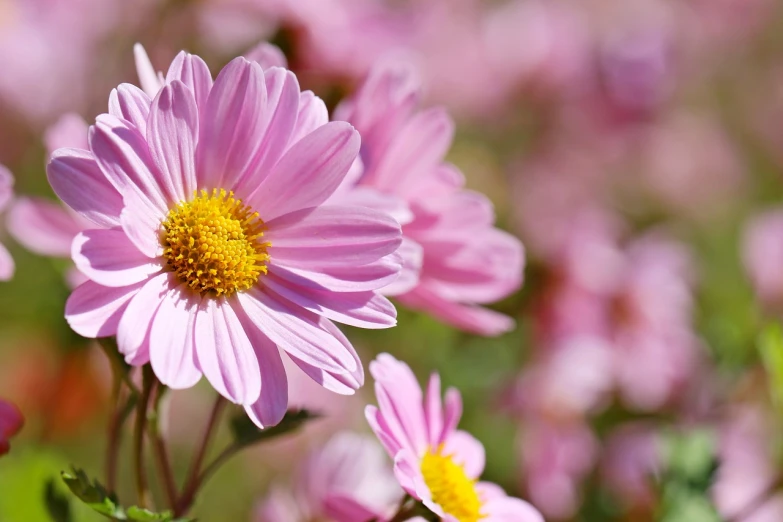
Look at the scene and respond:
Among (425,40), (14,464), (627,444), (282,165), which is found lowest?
(627,444)

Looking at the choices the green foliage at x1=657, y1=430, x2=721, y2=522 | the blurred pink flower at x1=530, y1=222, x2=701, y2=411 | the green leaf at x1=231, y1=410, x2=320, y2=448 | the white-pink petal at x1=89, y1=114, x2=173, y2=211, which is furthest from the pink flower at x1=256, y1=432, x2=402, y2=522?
the blurred pink flower at x1=530, y1=222, x2=701, y2=411

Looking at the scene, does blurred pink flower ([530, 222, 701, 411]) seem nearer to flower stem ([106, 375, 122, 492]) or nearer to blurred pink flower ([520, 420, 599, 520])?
blurred pink flower ([520, 420, 599, 520])

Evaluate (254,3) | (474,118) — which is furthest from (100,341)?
(474,118)

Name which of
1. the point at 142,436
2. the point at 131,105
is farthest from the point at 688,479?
the point at 131,105

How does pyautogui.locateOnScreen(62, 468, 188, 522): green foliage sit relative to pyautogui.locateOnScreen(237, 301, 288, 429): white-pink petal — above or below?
below

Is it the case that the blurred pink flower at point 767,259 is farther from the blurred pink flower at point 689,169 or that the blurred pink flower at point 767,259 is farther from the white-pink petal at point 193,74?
the white-pink petal at point 193,74

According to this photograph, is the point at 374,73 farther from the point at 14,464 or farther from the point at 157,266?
the point at 14,464
